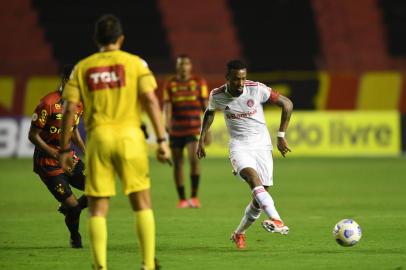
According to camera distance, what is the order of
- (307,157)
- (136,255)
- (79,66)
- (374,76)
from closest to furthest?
1. (79,66)
2. (136,255)
3. (307,157)
4. (374,76)

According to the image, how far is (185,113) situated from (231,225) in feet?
11.4

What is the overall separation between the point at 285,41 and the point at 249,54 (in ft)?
4.42

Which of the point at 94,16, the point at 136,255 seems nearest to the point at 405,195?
the point at 136,255

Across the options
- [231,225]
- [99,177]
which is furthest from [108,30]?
[231,225]

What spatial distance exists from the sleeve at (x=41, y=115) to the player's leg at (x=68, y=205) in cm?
65

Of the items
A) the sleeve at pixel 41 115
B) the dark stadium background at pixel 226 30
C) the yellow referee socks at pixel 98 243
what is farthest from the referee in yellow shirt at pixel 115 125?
the dark stadium background at pixel 226 30

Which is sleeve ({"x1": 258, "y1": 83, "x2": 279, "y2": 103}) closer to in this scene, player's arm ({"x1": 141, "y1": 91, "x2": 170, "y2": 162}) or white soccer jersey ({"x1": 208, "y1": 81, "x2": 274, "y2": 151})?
white soccer jersey ({"x1": 208, "y1": 81, "x2": 274, "y2": 151})

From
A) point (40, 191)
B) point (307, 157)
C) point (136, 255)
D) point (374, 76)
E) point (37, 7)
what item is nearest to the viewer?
point (136, 255)

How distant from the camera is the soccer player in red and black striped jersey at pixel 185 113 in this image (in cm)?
1519

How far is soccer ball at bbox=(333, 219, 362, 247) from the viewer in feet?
31.2

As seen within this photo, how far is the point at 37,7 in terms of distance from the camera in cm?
3422

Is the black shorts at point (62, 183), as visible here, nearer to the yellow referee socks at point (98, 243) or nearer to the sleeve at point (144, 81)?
the yellow referee socks at point (98, 243)

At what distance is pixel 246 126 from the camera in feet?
34.6

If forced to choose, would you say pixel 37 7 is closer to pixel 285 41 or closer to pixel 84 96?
pixel 285 41
